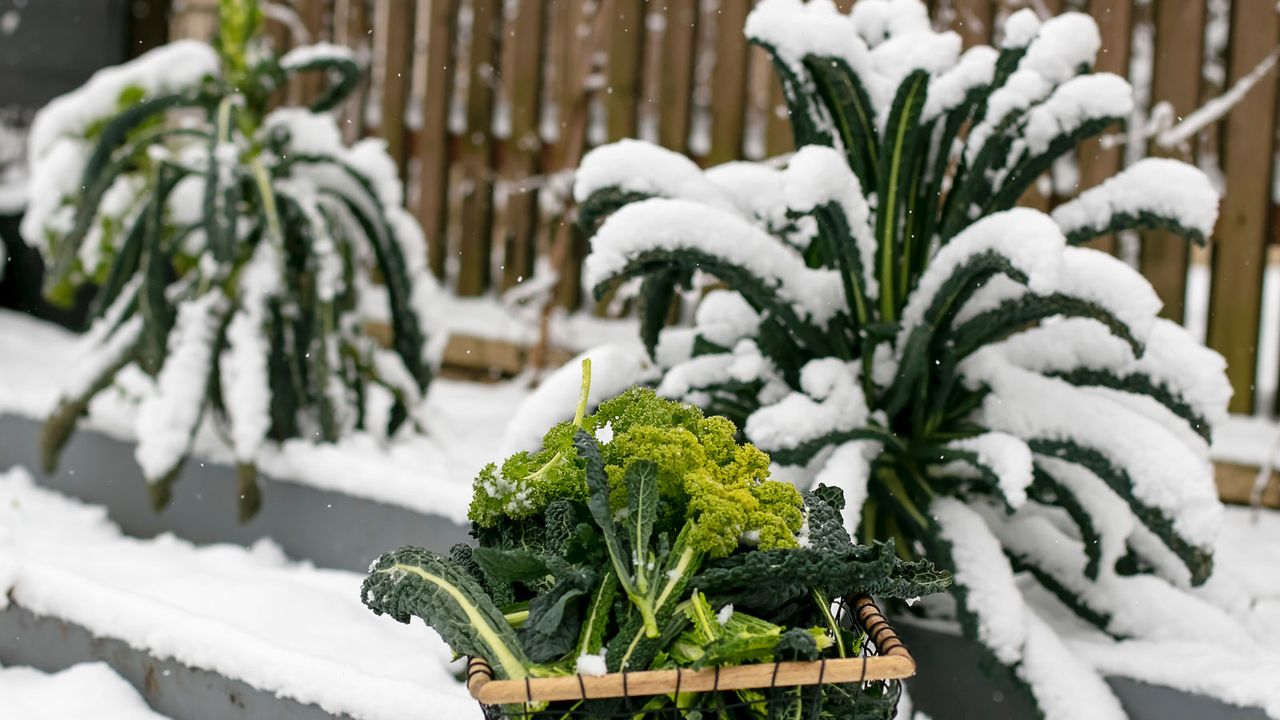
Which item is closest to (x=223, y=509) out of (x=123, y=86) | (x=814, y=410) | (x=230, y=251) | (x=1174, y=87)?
(x=230, y=251)

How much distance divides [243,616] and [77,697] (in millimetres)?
250

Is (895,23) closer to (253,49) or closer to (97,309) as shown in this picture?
(253,49)

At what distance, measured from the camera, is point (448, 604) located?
1.05 m

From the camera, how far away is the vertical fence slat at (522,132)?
3252 millimetres

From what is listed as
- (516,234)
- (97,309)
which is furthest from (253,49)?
(516,234)

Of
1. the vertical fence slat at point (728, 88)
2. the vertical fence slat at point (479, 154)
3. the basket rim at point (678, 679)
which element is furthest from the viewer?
the vertical fence slat at point (479, 154)

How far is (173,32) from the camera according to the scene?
4215mm

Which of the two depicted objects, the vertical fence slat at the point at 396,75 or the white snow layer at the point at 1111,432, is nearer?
the white snow layer at the point at 1111,432

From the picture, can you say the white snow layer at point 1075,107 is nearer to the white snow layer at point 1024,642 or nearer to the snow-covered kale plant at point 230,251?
the white snow layer at point 1024,642

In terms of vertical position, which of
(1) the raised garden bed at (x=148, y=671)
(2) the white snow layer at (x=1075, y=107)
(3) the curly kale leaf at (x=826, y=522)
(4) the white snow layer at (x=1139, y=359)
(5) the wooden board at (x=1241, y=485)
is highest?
(2) the white snow layer at (x=1075, y=107)

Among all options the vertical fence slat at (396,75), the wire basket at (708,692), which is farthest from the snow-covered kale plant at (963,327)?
the vertical fence slat at (396,75)

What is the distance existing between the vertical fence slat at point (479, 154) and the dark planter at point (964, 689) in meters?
2.07

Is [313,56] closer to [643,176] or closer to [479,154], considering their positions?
[479,154]

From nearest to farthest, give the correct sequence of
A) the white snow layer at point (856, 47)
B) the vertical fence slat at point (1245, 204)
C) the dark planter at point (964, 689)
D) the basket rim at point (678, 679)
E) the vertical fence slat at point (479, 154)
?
1. the basket rim at point (678, 679)
2. the dark planter at point (964, 689)
3. the white snow layer at point (856, 47)
4. the vertical fence slat at point (1245, 204)
5. the vertical fence slat at point (479, 154)
